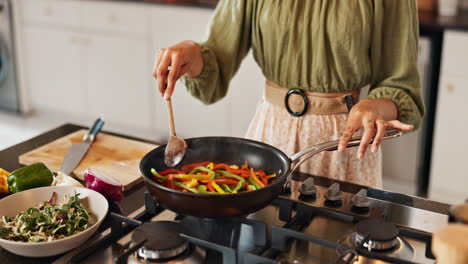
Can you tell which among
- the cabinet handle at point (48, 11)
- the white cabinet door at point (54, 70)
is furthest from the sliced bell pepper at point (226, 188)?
the cabinet handle at point (48, 11)

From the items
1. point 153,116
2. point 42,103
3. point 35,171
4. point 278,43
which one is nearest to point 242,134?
point 153,116

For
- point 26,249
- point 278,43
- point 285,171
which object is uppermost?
point 278,43

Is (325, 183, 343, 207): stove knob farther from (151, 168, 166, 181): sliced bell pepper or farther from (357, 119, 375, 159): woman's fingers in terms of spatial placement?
(151, 168, 166, 181): sliced bell pepper

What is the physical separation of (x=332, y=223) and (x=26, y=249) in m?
0.52

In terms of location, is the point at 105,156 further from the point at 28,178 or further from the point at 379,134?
the point at 379,134

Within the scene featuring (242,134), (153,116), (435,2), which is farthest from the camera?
(153,116)

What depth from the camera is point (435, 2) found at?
2992 mm

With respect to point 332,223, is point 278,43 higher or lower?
higher

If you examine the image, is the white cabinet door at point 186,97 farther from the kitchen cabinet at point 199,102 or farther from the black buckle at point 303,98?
the black buckle at point 303,98

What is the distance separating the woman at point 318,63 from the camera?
141cm

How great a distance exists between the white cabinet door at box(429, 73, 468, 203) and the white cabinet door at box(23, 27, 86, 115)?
2174 mm

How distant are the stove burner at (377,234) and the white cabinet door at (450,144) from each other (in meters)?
1.82

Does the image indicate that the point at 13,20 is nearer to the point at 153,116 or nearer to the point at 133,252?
the point at 153,116

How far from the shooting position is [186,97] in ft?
11.3
